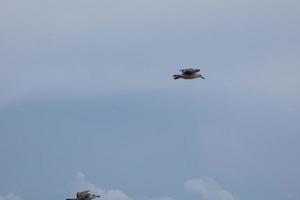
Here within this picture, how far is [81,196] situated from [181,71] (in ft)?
91.6

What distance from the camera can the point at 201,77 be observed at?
367ft

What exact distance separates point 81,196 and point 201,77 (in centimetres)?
2943

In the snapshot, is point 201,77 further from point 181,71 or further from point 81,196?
point 81,196

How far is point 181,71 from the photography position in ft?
369

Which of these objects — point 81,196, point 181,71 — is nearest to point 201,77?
point 181,71

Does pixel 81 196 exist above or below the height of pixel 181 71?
below

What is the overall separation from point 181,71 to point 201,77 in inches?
141

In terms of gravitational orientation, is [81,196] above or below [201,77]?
below
